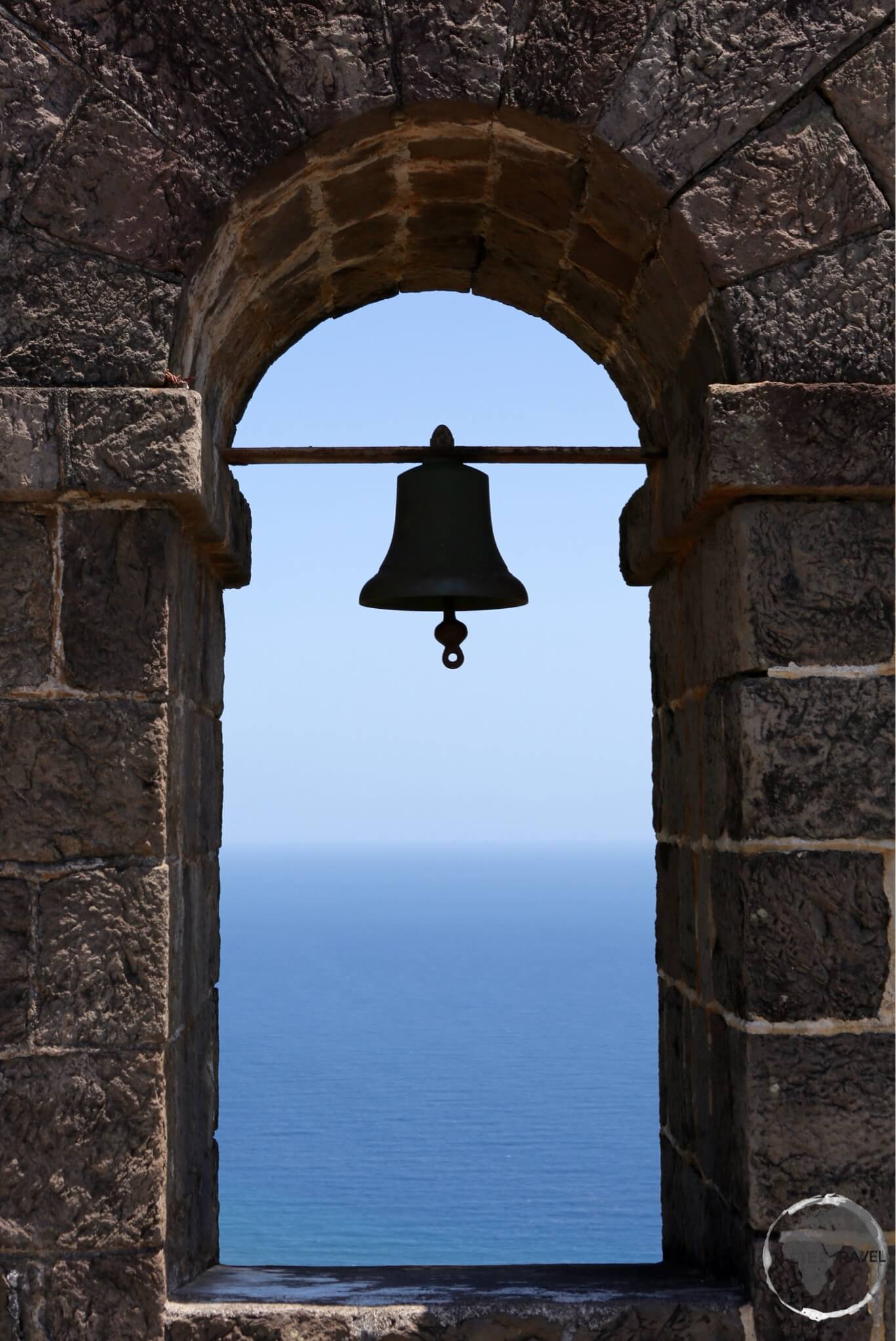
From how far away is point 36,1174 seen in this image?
292cm

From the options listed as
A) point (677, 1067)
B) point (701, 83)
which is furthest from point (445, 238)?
point (677, 1067)

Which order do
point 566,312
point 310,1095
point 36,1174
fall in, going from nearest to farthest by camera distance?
point 36,1174, point 566,312, point 310,1095

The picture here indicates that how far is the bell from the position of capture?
12.3ft

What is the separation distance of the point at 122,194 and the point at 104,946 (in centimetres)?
141

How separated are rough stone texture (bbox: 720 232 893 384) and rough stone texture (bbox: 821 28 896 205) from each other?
0.22 m

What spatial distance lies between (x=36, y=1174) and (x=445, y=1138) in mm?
13060

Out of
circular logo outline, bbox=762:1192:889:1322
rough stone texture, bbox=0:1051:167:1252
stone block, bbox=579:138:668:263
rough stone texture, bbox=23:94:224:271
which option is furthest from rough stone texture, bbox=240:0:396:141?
circular logo outline, bbox=762:1192:889:1322

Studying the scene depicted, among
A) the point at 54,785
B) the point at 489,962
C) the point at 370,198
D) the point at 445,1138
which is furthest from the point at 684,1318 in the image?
the point at 489,962

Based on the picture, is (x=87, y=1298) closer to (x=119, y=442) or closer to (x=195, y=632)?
(x=195, y=632)

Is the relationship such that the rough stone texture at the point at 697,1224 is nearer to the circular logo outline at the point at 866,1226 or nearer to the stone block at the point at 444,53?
the circular logo outline at the point at 866,1226

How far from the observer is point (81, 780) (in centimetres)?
297

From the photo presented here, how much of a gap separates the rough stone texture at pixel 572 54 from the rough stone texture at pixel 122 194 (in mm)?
633

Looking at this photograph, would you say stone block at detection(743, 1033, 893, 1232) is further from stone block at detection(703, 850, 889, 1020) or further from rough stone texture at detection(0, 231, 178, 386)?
rough stone texture at detection(0, 231, 178, 386)

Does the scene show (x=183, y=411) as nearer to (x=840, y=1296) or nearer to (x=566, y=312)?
(x=566, y=312)
